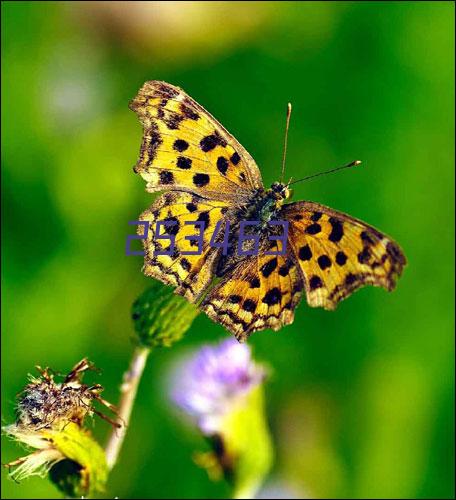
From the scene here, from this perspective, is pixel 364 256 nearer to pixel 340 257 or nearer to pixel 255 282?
pixel 340 257

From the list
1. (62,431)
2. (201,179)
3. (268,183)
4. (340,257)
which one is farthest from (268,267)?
(268,183)

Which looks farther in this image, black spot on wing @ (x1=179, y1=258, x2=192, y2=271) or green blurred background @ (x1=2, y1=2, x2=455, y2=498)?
green blurred background @ (x1=2, y1=2, x2=455, y2=498)

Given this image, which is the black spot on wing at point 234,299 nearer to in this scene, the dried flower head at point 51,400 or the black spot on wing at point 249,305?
the black spot on wing at point 249,305

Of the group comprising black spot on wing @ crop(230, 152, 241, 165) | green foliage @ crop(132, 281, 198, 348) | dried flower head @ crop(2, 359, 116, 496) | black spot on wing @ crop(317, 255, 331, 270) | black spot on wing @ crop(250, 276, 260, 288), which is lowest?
dried flower head @ crop(2, 359, 116, 496)

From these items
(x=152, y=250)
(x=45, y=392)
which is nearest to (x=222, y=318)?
(x=152, y=250)

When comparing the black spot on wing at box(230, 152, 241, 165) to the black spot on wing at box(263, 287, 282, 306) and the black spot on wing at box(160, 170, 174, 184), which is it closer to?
the black spot on wing at box(160, 170, 174, 184)

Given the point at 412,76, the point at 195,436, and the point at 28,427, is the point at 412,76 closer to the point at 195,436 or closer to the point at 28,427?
the point at 195,436

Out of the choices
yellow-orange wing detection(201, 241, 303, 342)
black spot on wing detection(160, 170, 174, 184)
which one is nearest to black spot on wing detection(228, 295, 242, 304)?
yellow-orange wing detection(201, 241, 303, 342)
